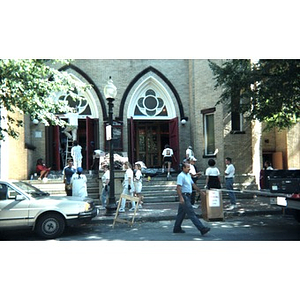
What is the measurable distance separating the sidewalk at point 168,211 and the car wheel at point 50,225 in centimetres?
185

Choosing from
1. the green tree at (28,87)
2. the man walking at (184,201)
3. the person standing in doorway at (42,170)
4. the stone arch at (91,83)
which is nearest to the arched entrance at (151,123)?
the stone arch at (91,83)

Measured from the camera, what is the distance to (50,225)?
812 centimetres

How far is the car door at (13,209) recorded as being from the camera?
25.8ft

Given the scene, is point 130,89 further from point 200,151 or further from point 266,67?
point 266,67

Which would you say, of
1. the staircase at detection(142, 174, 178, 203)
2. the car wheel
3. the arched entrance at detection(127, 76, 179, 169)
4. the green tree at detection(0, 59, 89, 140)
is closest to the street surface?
the car wheel

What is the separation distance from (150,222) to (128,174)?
2.05 meters

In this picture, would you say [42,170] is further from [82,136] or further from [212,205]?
[212,205]

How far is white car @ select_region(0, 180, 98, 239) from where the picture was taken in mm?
7895

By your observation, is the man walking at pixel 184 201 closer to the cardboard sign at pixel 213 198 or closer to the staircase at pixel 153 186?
the cardboard sign at pixel 213 198

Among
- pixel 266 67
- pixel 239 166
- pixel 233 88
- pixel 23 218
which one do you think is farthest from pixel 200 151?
pixel 23 218

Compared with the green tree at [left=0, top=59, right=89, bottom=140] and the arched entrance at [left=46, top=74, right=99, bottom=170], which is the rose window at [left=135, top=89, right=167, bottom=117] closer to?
the arched entrance at [left=46, top=74, right=99, bottom=170]

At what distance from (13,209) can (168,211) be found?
518 cm

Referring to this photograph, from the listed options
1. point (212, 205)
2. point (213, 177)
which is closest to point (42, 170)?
point (213, 177)
